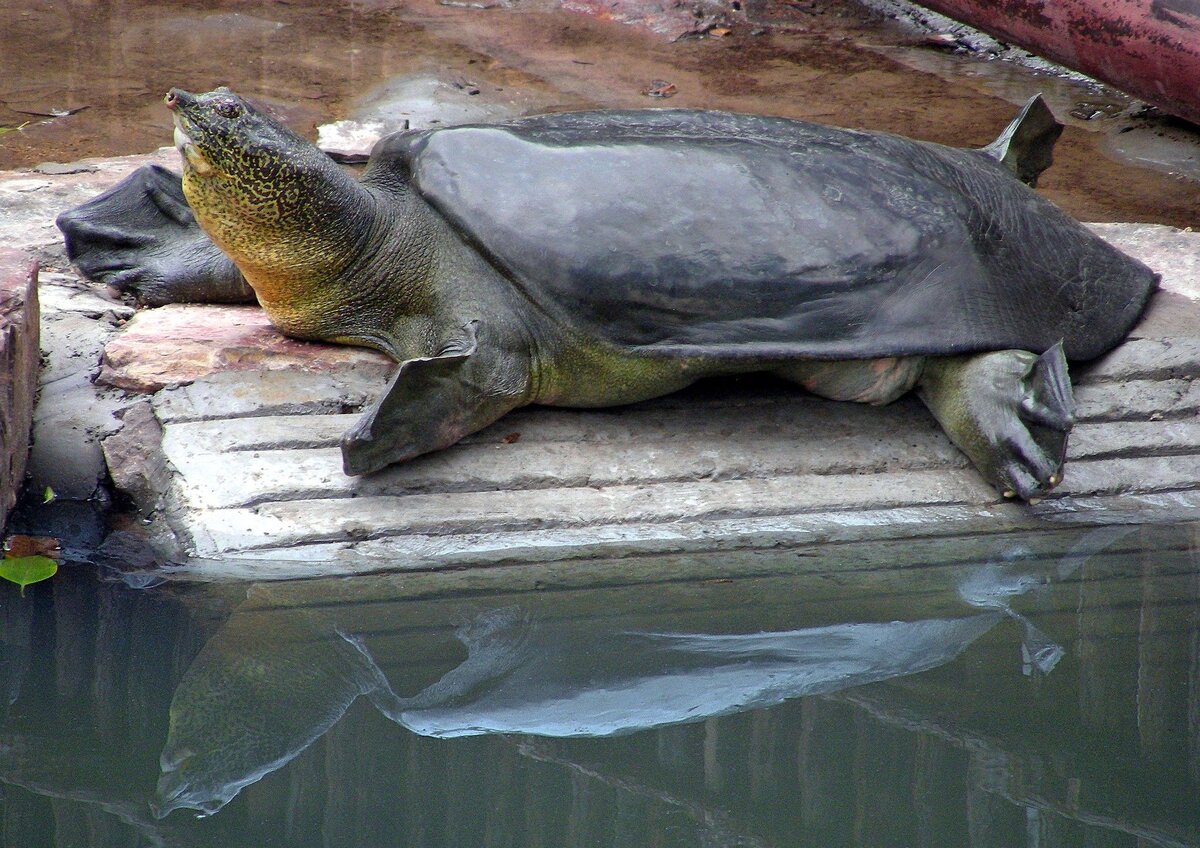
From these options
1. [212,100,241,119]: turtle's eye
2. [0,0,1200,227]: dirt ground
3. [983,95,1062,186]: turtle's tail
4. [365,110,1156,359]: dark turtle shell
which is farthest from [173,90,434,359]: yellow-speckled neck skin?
[0,0,1200,227]: dirt ground

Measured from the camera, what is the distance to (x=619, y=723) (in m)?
2.13

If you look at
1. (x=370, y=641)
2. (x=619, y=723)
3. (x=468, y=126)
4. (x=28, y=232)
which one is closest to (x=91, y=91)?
(x=28, y=232)

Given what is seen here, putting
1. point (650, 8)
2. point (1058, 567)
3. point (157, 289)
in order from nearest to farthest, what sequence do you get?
point (1058, 567)
point (157, 289)
point (650, 8)

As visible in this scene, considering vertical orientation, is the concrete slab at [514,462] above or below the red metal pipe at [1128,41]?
below

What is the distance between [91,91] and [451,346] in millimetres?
3782

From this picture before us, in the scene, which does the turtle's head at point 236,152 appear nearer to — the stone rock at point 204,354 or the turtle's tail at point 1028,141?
the stone rock at point 204,354

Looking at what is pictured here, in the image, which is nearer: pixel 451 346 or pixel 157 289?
pixel 451 346

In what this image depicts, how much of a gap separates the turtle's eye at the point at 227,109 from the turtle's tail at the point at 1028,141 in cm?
202

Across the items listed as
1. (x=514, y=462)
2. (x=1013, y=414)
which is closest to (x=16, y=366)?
(x=514, y=462)

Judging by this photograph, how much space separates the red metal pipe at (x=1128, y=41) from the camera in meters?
4.79

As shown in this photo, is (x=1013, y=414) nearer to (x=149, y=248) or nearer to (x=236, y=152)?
(x=236, y=152)

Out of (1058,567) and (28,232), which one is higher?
(1058,567)

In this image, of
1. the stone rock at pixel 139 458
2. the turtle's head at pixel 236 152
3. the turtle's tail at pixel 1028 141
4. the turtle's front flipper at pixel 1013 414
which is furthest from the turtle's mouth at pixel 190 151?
the turtle's tail at pixel 1028 141

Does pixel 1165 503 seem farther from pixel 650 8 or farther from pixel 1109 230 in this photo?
pixel 650 8
